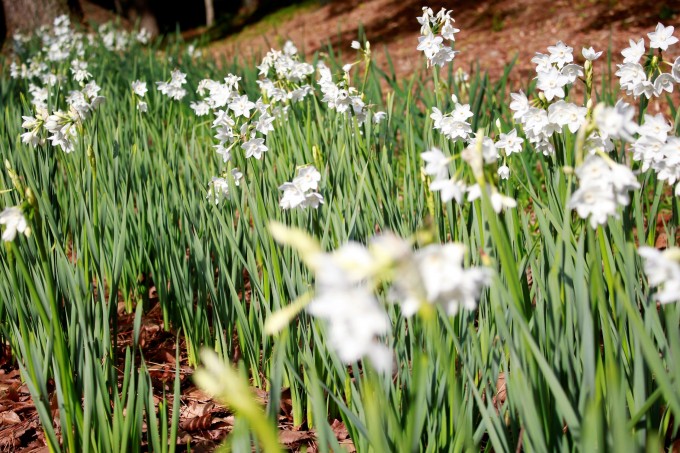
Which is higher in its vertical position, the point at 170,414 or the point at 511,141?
the point at 511,141

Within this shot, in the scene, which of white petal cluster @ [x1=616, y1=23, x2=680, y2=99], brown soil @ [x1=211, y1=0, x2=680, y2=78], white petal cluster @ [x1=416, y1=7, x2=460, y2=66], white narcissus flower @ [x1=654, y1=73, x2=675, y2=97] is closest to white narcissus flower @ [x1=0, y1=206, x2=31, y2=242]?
white petal cluster @ [x1=416, y1=7, x2=460, y2=66]

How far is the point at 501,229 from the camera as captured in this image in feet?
3.77

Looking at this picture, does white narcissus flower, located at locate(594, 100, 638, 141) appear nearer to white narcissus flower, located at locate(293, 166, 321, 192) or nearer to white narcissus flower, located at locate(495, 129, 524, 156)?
white narcissus flower, located at locate(293, 166, 321, 192)

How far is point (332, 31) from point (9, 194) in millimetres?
8973

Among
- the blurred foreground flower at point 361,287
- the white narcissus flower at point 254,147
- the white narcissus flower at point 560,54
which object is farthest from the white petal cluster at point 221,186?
the blurred foreground flower at point 361,287

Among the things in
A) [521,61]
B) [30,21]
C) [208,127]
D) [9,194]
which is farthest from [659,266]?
[30,21]

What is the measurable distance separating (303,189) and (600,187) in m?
0.74

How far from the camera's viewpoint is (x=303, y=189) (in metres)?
1.57

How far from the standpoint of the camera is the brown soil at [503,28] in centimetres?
668

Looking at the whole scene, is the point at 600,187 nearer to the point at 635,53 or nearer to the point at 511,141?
the point at 511,141

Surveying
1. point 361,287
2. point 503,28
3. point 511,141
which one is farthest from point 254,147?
point 503,28

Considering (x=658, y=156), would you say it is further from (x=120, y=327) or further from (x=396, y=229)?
(x=120, y=327)

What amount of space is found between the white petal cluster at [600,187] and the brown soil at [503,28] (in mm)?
4238

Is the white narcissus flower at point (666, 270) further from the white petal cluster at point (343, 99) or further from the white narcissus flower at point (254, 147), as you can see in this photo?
the white petal cluster at point (343, 99)
